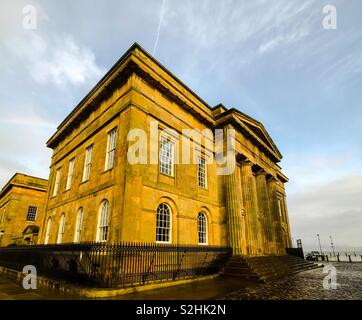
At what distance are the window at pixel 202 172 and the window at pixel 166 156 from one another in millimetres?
2745

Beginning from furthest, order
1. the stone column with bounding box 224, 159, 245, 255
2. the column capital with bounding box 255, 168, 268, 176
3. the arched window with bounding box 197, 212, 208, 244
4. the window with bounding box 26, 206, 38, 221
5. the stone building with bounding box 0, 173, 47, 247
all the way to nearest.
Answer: the window with bounding box 26, 206, 38, 221
the stone building with bounding box 0, 173, 47, 247
the column capital with bounding box 255, 168, 268, 176
the stone column with bounding box 224, 159, 245, 255
the arched window with bounding box 197, 212, 208, 244

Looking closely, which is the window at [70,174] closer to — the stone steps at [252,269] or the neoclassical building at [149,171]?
the neoclassical building at [149,171]

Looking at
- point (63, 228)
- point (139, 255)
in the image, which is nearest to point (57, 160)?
point (63, 228)

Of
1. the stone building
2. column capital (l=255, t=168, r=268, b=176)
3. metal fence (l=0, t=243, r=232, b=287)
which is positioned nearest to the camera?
metal fence (l=0, t=243, r=232, b=287)

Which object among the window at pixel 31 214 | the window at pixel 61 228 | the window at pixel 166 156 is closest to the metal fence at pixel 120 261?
the window at pixel 61 228

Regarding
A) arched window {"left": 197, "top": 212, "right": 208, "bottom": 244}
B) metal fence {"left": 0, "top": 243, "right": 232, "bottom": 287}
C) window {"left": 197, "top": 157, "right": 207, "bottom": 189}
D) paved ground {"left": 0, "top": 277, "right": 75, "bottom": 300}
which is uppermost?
window {"left": 197, "top": 157, "right": 207, "bottom": 189}

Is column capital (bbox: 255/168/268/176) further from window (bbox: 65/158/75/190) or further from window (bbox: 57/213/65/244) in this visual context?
window (bbox: 57/213/65/244)

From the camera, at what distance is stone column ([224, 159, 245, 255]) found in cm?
1434

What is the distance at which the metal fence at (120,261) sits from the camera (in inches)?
307

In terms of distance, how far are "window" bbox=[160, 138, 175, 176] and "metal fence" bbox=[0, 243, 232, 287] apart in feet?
14.4

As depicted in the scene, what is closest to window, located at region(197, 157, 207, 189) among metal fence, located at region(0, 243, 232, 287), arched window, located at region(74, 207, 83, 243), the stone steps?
metal fence, located at region(0, 243, 232, 287)
